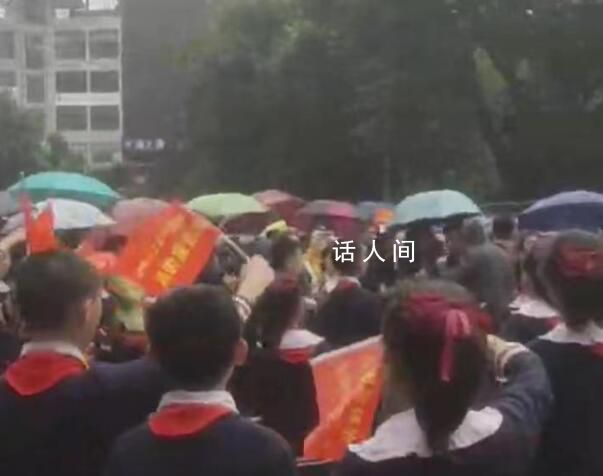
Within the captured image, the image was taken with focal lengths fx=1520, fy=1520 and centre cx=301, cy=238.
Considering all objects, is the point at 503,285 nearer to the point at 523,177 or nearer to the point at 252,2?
the point at 523,177

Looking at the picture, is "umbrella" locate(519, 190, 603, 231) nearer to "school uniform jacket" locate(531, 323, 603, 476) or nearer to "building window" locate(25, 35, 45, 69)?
"school uniform jacket" locate(531, 323, 603, 476)

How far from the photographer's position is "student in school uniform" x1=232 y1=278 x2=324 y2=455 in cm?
605

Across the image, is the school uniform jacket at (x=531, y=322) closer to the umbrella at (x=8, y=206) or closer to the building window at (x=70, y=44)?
the umbrella at (x=8, y=206)

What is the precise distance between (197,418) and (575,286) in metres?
1.17

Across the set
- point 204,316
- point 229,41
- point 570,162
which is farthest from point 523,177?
point 204,316

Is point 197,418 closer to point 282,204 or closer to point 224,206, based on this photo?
point 224,206

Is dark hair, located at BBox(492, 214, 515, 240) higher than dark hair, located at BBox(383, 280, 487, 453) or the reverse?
the reverse

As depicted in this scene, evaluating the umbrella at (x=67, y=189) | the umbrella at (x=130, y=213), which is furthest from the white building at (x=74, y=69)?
the umbrella at (x=130, y=213)

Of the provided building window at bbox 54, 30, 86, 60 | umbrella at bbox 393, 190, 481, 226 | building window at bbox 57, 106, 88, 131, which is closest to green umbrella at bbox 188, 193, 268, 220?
umbrella at bbox 393, 190, 481, 226

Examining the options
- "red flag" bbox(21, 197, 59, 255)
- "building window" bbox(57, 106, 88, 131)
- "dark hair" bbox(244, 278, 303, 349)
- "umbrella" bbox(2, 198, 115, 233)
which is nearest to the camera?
"red flag" bbox(21, 197, 59, 255)

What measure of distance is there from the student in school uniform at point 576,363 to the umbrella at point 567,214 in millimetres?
6214

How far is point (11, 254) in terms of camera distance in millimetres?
6785

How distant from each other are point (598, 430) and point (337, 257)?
14.1 ft

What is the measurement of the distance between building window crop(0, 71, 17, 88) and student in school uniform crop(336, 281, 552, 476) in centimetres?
8279
